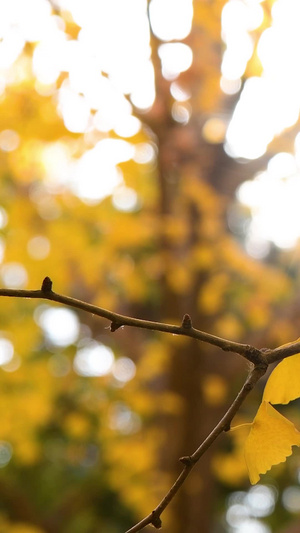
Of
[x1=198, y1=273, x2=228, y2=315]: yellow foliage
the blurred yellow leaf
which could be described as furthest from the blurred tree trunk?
the blurred yellow leaf

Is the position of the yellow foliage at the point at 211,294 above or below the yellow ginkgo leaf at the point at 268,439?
above

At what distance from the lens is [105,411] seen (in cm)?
280

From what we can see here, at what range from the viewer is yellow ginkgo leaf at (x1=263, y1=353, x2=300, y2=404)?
0.44 m

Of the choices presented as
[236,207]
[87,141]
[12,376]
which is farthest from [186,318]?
[236,207]

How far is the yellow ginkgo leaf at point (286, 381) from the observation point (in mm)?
435

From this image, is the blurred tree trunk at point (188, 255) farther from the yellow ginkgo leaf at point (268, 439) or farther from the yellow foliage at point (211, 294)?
the yellow ginkgo leaf at point (268, 439)

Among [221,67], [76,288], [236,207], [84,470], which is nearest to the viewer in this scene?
[221,67]

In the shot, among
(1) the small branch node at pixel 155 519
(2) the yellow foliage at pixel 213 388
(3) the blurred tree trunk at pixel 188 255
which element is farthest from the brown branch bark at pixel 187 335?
(2) the yellow foliage at pixel 213 388

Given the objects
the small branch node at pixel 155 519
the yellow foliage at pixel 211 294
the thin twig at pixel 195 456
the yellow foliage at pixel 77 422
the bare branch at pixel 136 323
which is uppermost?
the yellow foliage at pixel 211 294

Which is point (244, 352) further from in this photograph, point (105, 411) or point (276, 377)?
point (105, 411)

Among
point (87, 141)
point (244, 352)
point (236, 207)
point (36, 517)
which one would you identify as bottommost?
point (244, 352)

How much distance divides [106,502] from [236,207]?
6.72ft

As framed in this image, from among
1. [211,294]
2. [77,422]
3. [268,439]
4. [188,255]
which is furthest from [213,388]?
[268,439]

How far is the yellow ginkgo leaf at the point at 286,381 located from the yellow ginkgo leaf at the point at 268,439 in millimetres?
16
